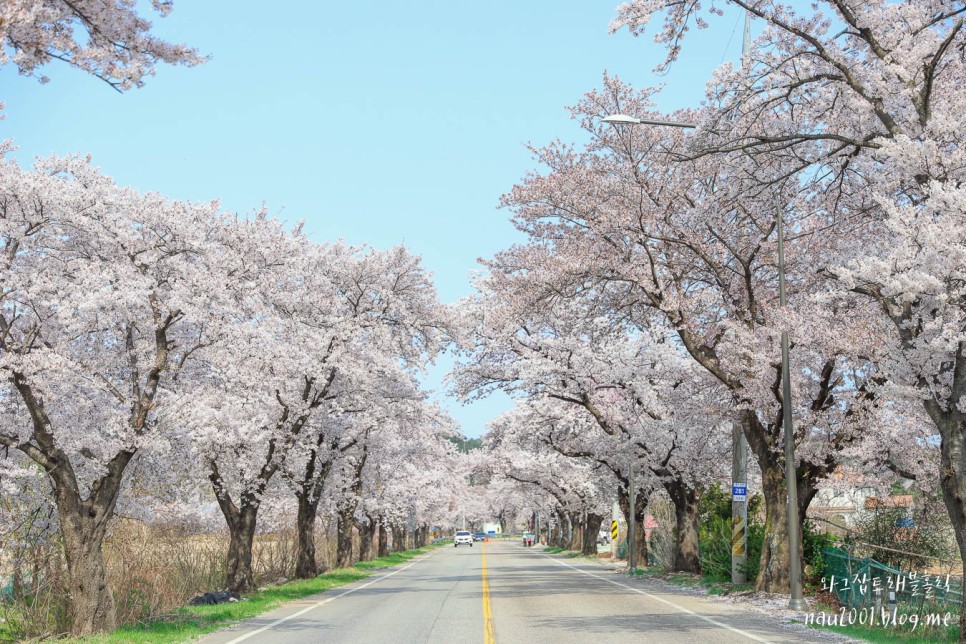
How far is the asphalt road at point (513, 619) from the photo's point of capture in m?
14.4

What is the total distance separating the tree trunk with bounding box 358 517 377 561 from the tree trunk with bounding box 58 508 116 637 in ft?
126

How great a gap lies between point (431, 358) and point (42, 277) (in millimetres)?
16907

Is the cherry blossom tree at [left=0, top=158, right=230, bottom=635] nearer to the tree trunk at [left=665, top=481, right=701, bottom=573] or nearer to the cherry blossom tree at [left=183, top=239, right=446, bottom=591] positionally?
the cherry blossom tree at [left=183, top=239, right=446, bottom=591]

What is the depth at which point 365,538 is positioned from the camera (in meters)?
56.0

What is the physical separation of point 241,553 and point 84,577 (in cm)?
1031

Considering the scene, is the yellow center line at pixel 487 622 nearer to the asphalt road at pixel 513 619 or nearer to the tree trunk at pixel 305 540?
the asphalt road at pixel 513 619

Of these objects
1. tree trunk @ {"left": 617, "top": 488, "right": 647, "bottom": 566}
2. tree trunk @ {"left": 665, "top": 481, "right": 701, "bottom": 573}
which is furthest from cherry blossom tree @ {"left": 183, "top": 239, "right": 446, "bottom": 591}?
tree trunk @ {"left": 617, "top": 488, "right": 647, "bottom": 566}

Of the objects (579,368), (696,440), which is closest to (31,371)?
(579,368)

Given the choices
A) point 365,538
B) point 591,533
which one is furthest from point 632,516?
point 591,533

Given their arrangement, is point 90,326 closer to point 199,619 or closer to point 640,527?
point 199,619

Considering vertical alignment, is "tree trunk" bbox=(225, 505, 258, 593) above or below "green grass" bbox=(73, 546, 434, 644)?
above

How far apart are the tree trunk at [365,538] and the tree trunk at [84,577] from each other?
38.5m

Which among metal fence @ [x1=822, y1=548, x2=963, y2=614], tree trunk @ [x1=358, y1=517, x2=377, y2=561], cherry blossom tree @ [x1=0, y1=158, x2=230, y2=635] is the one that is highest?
cherry blossom tree @ [x1=0, y1=158, x2=230, y2=635]

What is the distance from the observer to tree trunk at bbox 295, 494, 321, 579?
112 feet
